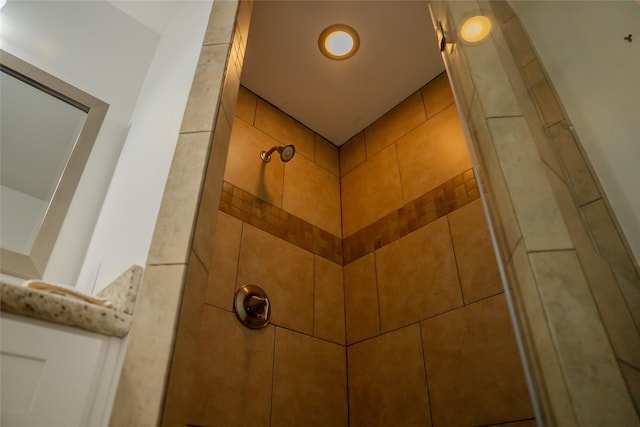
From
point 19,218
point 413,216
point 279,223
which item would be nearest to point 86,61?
point 19,218

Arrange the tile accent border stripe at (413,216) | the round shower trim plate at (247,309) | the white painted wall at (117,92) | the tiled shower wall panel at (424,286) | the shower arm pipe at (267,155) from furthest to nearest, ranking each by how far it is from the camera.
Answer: the shower arm pipe at (267,155)
the tile accent border stripe at (413,216)
the round shower trim plate at (247,309)
the tiled shower wall panel at (424,286)
the white painted wall at (117,92)

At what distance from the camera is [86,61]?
1.98m

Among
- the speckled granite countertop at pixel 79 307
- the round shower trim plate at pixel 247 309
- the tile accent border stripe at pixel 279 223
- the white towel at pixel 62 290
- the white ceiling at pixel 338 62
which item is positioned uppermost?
the white ceiling at pixel 338 62

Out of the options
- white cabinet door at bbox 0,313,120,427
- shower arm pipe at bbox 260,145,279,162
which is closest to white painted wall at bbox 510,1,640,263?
shower arm pipe at bbox 260,145,279,162

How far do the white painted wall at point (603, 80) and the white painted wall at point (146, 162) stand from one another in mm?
1256

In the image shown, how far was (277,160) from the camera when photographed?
229 centimetres

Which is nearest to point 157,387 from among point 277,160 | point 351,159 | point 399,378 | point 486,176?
point 486,176

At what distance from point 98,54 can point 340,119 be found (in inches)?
50.4

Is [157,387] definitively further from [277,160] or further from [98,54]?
[98,54]

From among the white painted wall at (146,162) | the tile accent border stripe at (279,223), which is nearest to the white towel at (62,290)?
the white painted wall at (146,162)

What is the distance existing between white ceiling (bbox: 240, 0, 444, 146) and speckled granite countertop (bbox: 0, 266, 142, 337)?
1559 mm

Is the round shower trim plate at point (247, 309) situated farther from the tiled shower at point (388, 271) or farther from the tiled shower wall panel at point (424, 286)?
the tiled shower wall panel at point (424, 286)

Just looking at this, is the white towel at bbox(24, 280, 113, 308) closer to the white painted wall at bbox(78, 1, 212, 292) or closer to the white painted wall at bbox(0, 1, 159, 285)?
the white painted wall at bbox(78, 1, 212, 292)

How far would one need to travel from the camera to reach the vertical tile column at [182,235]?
0.82 metres
